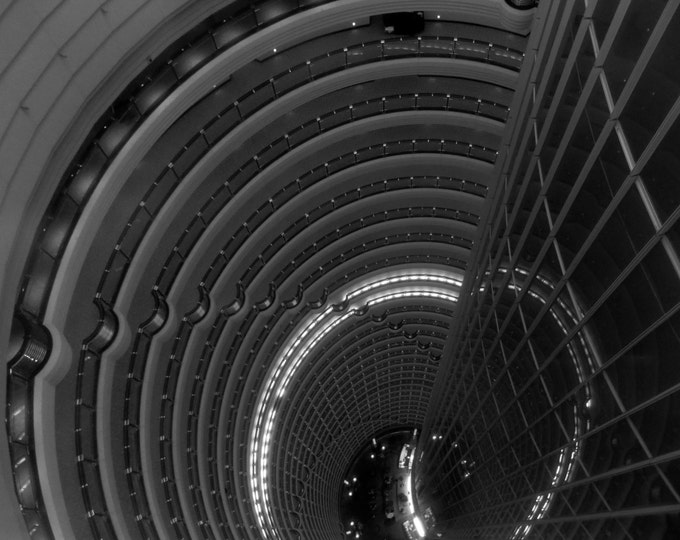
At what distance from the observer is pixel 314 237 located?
97.2 feet

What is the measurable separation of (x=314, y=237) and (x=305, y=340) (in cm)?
894

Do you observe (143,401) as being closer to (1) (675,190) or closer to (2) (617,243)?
(2) (617,243)

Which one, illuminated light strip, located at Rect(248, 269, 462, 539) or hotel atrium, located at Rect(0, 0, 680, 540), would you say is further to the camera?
illuminated light strip, located at Rect(248, 269, 462, 539)

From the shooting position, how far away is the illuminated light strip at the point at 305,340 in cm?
3397

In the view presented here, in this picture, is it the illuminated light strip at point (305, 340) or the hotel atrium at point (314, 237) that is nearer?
the hotel atrium at point (314, 237)

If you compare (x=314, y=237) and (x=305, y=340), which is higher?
(x=314, y=237)

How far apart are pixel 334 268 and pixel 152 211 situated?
15.2 meters

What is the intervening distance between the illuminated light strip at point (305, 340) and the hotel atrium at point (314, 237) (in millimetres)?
465

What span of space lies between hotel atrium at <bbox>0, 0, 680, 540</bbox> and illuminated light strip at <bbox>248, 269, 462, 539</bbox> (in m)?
0.46

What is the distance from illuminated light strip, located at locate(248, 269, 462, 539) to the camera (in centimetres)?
3397

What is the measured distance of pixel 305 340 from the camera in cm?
3616

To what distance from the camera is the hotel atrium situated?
31.0 ft

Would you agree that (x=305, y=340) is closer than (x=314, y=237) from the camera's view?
No

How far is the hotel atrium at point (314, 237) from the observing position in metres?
Result: 9.45
